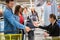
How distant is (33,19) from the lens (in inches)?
191

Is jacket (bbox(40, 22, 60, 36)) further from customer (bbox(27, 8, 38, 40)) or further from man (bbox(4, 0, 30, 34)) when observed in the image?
man (bbox(4, 0, 30, 34))

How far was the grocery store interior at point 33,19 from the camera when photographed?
189 inches

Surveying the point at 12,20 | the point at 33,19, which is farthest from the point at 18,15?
the point at 33,19

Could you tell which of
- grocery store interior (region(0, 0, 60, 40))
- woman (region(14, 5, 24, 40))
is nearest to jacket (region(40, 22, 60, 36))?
grocery store interior (region(0, 0, 60, 40))

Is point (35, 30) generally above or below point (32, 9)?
below

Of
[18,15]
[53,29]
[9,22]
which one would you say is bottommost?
[53,29]

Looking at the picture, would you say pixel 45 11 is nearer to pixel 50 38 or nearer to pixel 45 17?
pixel 45 17

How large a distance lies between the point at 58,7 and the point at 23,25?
0.65m

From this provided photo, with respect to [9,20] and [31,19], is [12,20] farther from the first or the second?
[31,19]

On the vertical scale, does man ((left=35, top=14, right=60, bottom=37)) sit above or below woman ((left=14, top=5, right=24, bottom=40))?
below

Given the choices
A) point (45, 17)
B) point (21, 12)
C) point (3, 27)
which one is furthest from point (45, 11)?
point (3, 27)

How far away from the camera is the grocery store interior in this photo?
481cm

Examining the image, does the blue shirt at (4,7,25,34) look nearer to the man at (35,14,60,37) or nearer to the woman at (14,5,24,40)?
the woman at (14,5,24,40)

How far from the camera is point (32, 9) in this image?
15.9 ft
